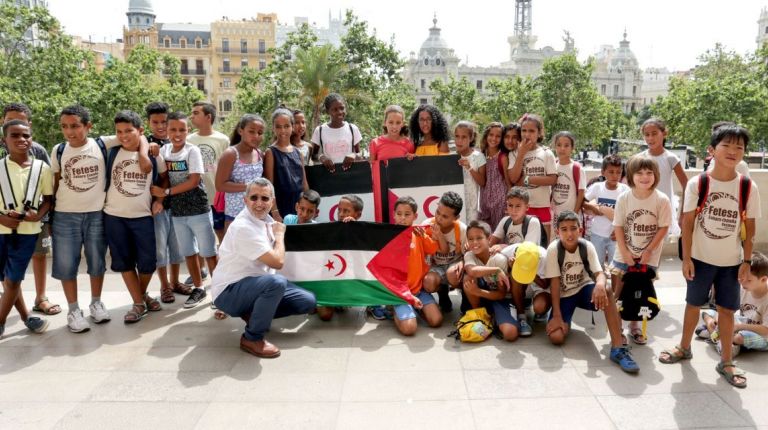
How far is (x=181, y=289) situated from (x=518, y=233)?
3221mm

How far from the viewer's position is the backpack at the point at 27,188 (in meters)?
4.07

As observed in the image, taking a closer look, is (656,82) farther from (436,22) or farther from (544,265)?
(544,265)

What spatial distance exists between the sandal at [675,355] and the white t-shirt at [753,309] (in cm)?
55

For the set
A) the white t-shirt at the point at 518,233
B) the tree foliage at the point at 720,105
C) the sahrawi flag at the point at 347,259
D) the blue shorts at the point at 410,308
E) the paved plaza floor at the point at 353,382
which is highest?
the tree foliage at the point at 720,105

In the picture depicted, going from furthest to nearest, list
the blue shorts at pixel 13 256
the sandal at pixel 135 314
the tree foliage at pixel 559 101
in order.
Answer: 1. the tree foliage at pixel 559 101
2. the sandal at pixel 135 314
3. the blue shorts at pixel 13 256

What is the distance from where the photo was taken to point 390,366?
3639 mm

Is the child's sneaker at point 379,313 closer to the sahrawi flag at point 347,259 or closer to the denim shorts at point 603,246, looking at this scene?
the sahrawi flag at point 347,259

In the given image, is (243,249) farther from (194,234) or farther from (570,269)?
(570,269)

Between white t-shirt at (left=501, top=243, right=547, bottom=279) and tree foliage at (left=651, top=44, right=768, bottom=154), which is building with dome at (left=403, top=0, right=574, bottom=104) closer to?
tree foliage at (left=651, top=44, right=768, bottom=154)

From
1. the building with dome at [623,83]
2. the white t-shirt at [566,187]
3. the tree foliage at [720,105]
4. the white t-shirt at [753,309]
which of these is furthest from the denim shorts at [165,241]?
the building with dome at [623,83]

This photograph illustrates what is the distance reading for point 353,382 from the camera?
3.41m

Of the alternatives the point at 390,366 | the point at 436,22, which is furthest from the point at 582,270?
the point at 436,22

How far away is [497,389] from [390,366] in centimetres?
74

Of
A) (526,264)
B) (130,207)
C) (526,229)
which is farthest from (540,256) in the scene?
(130,207)
